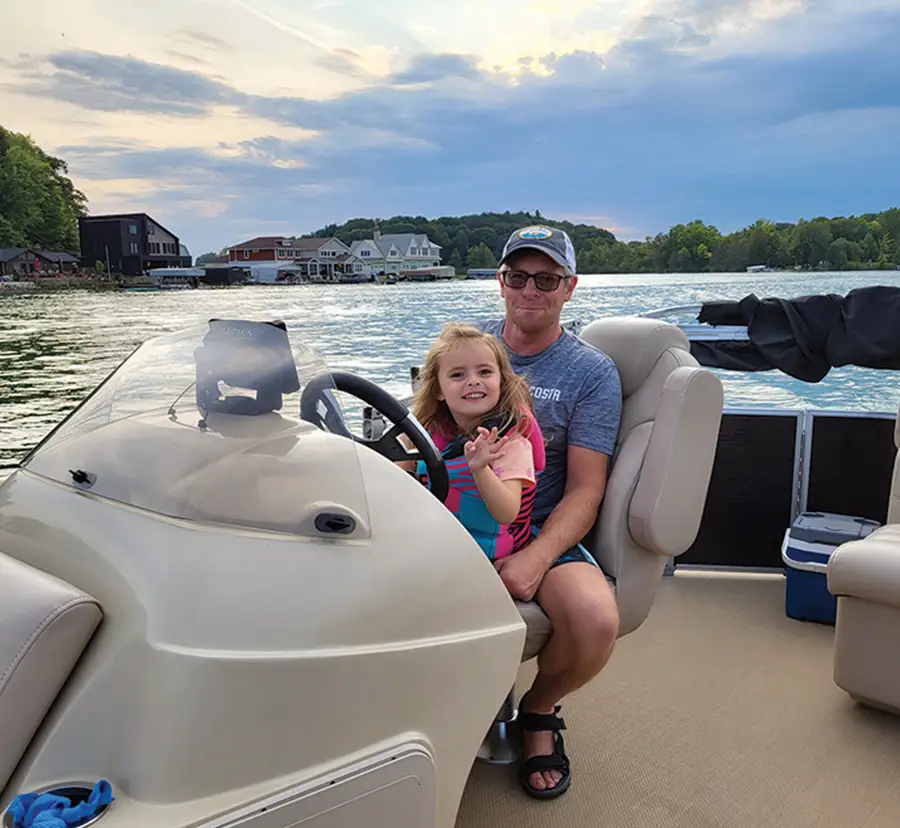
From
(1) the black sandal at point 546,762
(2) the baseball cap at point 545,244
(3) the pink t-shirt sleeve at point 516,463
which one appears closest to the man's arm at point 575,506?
(3) the pink t-shirt sleeve at point 516,463

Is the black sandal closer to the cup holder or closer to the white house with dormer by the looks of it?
the cup holder

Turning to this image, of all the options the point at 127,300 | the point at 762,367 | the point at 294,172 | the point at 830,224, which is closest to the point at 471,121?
the point at 294,172

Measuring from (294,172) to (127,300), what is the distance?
4.66 meters

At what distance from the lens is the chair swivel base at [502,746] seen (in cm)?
182

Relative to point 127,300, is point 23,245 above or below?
above

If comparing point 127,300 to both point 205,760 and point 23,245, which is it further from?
point 205,760

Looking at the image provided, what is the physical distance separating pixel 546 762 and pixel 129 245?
50.3 feet


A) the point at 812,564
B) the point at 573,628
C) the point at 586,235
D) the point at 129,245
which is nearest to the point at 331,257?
the point at 129,245

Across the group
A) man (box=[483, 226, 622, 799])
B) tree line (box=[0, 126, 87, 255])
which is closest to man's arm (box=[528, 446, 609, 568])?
man (box=[483, 226, 622, 799])

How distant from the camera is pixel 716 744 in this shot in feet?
6.35

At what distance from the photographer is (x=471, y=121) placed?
2528 cm

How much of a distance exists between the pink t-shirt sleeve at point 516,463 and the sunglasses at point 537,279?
1.73ft

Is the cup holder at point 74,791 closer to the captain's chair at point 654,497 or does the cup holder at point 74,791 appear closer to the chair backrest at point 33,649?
the chair backrest at point 33,649

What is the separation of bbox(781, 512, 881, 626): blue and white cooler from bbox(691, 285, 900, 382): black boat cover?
0.66 metres
